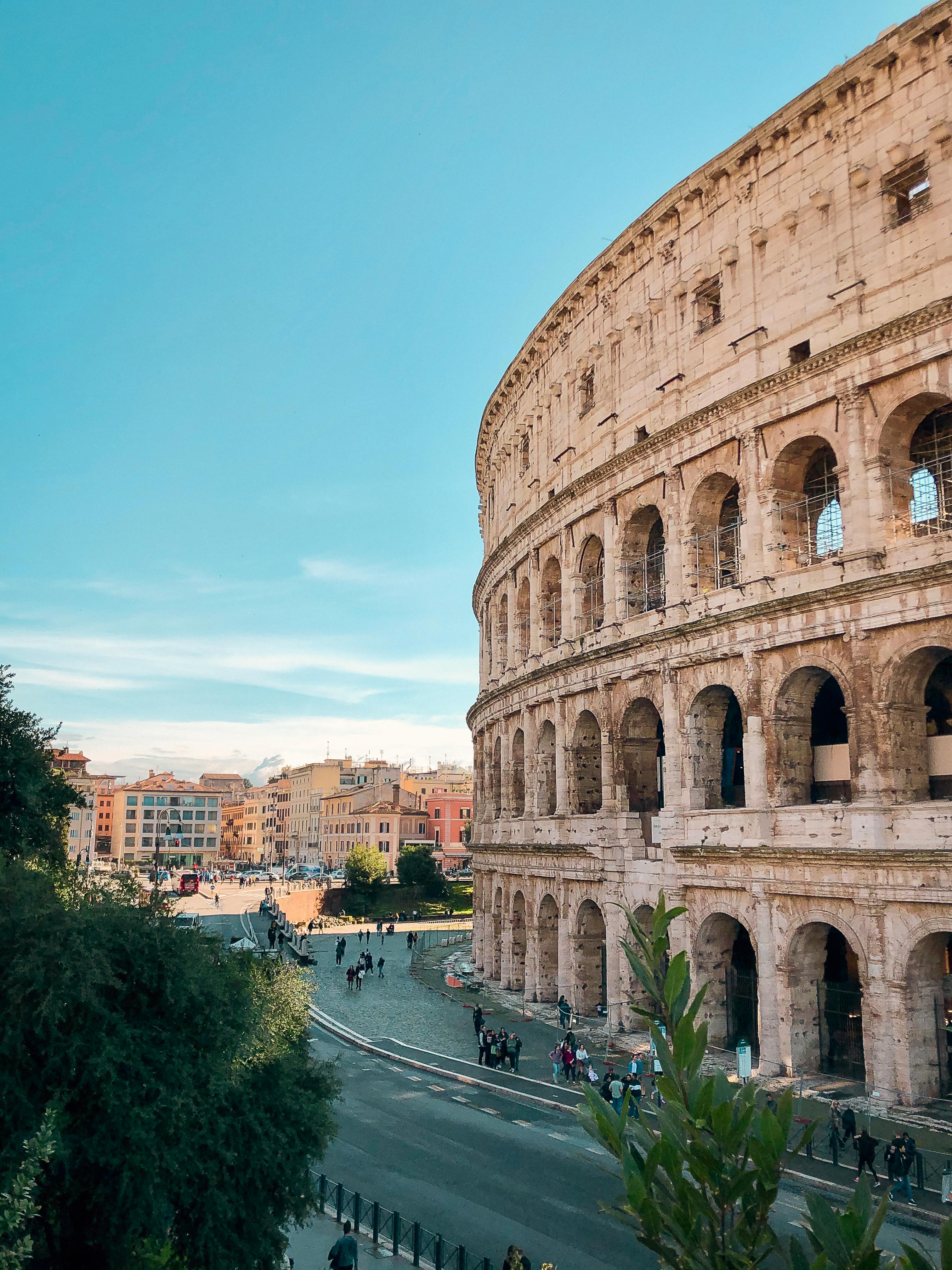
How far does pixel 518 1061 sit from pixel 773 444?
16.4 meters

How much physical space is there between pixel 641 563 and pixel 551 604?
6002mm

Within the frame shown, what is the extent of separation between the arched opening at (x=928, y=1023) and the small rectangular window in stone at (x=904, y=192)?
14884mm

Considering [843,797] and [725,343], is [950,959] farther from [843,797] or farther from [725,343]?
[725,343]

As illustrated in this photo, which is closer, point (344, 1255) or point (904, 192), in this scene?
point (344, 1255)

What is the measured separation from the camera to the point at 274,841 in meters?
148

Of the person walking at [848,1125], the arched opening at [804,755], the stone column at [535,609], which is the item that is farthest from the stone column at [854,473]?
the stone column at [535,609]

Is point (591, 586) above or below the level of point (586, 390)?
below

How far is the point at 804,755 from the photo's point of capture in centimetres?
2420

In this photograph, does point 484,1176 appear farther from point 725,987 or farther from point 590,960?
point 590,960

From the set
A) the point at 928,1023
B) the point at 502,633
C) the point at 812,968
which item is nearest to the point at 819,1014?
the point at 812,968

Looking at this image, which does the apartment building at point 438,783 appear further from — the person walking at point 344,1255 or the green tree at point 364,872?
the person walking at point 344,1255

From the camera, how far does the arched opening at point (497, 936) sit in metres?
39.1

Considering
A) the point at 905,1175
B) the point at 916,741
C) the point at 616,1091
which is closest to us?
the point at 905,1175

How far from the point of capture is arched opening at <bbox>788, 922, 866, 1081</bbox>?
22719mm
